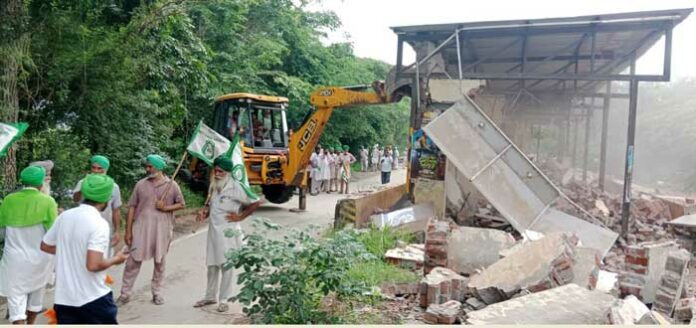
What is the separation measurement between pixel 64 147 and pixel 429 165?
6180mm

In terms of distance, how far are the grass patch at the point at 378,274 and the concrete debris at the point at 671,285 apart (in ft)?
7.75

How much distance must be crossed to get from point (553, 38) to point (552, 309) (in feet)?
22.6

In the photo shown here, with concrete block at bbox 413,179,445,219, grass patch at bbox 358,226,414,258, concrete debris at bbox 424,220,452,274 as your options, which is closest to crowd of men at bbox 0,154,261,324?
concrete debris at bbox 424,220,452,274

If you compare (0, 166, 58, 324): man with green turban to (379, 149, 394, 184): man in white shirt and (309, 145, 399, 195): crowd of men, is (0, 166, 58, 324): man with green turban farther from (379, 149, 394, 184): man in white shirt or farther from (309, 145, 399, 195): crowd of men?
(379, 149, 394, 184): man in white shirt

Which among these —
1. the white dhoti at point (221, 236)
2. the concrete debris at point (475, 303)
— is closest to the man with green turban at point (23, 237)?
the white dhoti at point (221, 236)

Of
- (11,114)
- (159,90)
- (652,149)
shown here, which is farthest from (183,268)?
(652,149)

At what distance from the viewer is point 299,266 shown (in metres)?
4.38

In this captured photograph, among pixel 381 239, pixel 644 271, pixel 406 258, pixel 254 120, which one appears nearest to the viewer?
pixel 644 271

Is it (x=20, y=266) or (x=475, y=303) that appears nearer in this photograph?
(x=20, y=266)

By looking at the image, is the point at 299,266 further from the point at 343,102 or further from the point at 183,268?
the point at 343,102

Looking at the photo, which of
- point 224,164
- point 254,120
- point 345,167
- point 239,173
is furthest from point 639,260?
point 345,167

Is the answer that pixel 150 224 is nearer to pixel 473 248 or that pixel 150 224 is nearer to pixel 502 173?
pixel 473 248

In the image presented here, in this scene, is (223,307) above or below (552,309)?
below

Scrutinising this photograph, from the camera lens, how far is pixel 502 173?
823 cm
